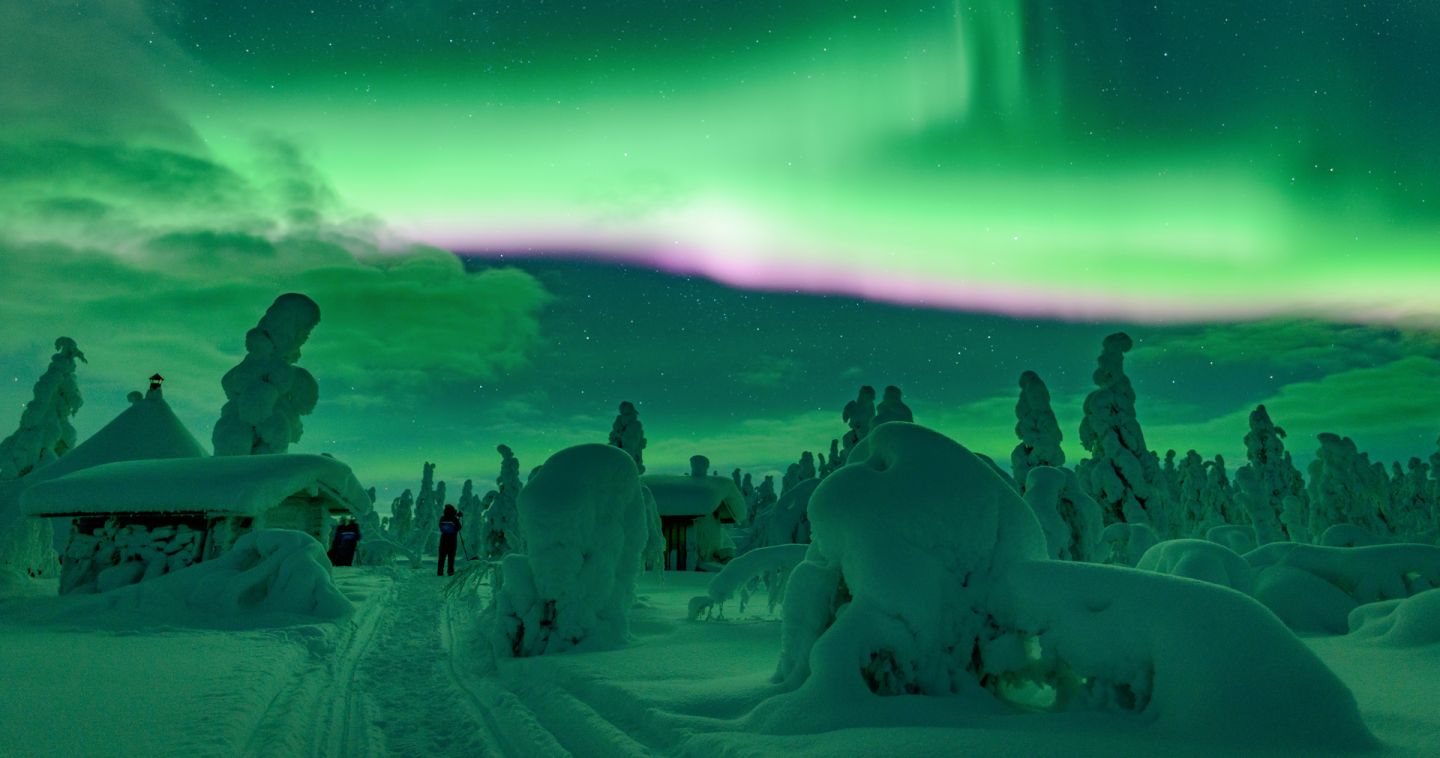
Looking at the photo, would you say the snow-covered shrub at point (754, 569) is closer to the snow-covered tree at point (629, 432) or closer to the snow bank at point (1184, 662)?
the snow bank at point (1184, 662)

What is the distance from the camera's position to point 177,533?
53.3 feet

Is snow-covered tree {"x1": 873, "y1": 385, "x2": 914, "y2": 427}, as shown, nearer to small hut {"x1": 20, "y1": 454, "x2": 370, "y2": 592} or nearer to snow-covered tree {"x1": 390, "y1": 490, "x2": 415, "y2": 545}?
small hut {"x1": 20, "y1": 454, "x2": 370, "y2": 592}

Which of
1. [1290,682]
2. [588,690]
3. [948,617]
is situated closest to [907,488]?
[948,617]

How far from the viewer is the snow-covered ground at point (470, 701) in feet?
15.3

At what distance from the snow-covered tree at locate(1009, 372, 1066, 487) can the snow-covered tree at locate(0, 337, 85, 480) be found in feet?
123

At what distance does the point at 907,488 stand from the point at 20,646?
1130 cm

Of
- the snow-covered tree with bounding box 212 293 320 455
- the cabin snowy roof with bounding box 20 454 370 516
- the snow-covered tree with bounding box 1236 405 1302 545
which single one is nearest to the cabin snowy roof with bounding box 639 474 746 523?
the snow-covered tree with bounding box 212 293 320 455

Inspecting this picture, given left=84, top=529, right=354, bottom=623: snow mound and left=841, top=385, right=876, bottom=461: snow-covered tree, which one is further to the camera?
left=841, top=385, right=876, bottom=461: snow-covered tree

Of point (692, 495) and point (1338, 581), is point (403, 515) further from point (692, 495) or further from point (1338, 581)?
point (1338, 581)

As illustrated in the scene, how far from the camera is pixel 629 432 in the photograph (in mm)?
36531

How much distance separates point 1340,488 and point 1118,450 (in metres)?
20.3

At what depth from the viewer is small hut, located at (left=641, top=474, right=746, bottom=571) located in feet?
104

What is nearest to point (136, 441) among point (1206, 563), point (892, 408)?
point (892, 408)

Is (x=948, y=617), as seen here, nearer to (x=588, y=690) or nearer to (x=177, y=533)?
(x=588, y=690)
